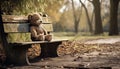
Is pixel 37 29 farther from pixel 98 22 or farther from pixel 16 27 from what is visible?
pixel 98 22

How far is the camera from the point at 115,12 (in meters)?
29.0

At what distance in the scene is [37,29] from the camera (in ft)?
29.0

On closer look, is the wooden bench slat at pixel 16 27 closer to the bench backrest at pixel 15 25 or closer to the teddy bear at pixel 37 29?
the bench backrest at pixel 15 25

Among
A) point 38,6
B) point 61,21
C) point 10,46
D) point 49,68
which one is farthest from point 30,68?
point 61,21

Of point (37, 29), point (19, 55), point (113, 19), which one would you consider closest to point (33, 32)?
point (37, 29)

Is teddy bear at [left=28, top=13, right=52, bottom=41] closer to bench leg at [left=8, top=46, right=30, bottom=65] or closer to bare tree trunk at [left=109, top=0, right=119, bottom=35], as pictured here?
bench leg at [left=8, top=46, right=30, bottom=65]

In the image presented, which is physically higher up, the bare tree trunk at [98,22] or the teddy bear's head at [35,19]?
the teddy bear's head at [35,19]

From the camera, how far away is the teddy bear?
8.66 metres

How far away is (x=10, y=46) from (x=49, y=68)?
1290 mm


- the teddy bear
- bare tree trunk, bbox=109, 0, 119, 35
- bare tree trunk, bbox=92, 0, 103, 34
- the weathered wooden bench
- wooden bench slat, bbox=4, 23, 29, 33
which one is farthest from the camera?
bare tree trunk, bbox=92, 0, 103, 34

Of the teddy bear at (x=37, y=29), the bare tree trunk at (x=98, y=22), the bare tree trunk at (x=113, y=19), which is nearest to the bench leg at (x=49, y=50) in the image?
the teddy bear at (x=37, y=29)

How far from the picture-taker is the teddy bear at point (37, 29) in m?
8.66

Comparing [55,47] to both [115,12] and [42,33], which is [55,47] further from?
[115,12]

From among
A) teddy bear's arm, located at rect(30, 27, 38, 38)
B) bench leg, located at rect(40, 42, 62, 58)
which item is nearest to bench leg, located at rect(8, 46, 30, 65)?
teddy bear's arm, located at rect(30, 27, 38, 38)
